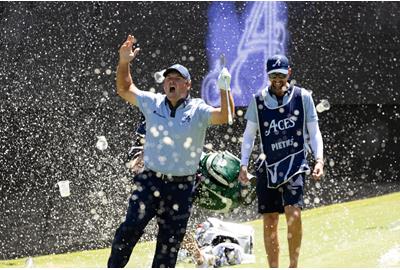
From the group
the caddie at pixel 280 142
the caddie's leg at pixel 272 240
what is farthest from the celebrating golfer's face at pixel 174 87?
the caddie's leg at pixel 272 240

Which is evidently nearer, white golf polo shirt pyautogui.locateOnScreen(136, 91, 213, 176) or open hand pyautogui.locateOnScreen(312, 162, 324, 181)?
white golf polo shirt pyautogui.locateOnScreen(136, 91, 213, 176)

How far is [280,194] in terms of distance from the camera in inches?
285

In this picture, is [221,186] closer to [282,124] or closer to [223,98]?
[282,124]

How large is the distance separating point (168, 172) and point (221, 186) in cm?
127

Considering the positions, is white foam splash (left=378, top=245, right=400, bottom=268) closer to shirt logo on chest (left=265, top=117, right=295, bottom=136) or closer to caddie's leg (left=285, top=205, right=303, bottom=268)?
caddie's leg (left=285, top=205, right=303, bottom=268)

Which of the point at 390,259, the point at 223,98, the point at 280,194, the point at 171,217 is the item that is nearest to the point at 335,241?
the point at 390,259

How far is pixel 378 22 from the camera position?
41.6ft

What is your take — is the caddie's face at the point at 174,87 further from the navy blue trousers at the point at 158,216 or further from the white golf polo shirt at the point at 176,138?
the navy blue trousers at the point at 158,216

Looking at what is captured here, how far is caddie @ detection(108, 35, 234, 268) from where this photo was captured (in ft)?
21.7

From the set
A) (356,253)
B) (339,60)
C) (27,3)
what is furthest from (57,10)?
(356,253)

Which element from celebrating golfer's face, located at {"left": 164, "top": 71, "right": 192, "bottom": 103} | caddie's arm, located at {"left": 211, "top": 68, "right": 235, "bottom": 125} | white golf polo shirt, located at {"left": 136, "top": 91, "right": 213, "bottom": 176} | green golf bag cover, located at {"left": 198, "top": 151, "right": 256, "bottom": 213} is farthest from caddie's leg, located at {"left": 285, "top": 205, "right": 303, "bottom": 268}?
celebrating golfer's face, located at {"left": 164, "top": 71, "right": 192, "bottom": 103}

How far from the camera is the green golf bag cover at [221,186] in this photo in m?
7.77

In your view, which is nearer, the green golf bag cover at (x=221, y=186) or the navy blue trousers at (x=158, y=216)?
the navy blue trousers at (x=158, y=216)

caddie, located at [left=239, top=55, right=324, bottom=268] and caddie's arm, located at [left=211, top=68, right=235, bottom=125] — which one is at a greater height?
caddie's arm, located at [left=211, top=68, right=235, bottom=125]
